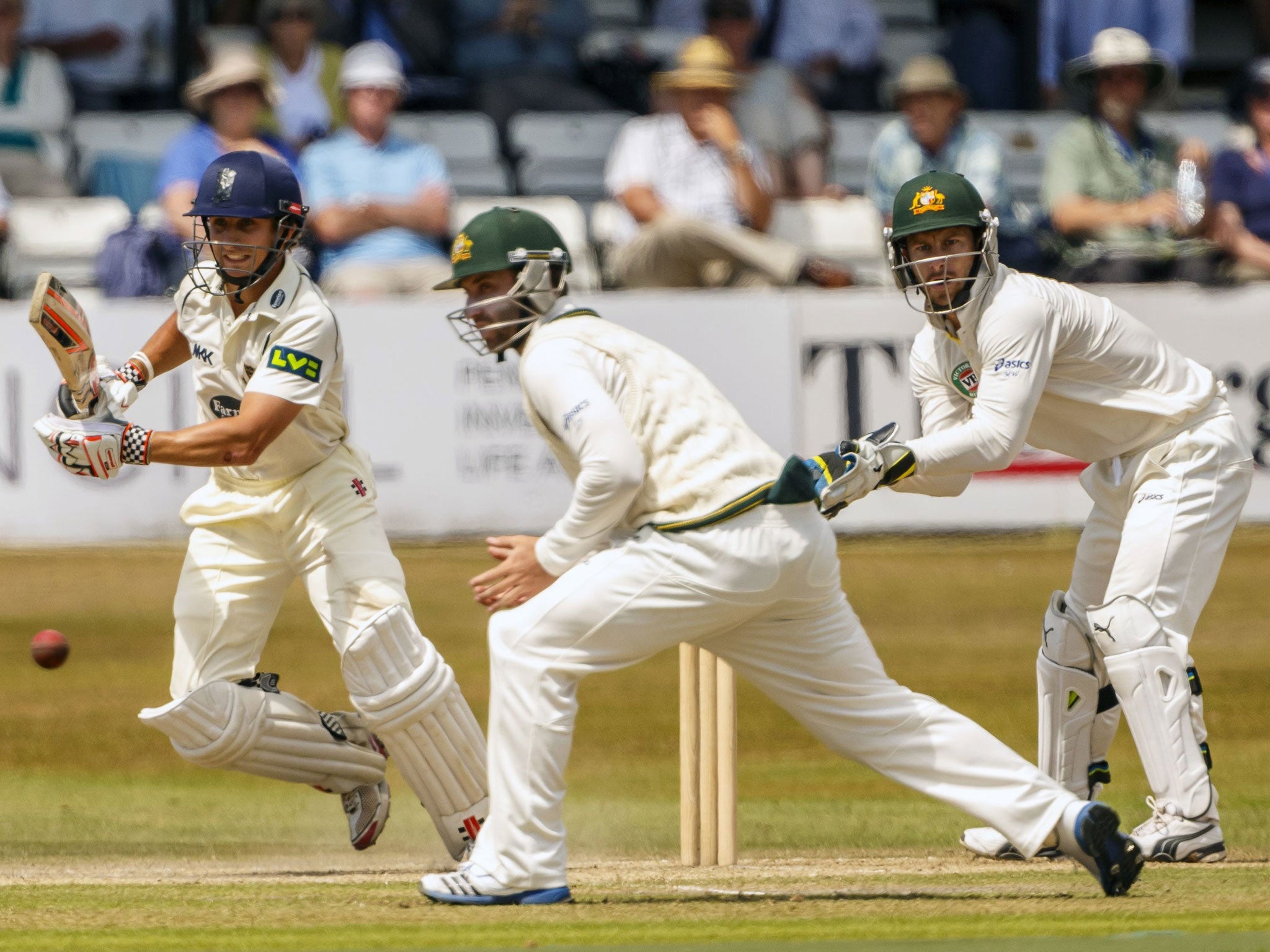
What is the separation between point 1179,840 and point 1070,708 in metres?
0.47

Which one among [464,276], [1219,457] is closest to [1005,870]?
[1219,457]

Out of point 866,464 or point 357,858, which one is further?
point 357,858

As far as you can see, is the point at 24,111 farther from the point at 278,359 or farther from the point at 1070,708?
the point at 1070,708

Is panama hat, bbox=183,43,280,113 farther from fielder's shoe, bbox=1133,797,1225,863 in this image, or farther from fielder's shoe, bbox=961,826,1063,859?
fielder's shoe, bbox=1133,797,1225,863

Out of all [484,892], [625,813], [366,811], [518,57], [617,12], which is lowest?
[625,813]

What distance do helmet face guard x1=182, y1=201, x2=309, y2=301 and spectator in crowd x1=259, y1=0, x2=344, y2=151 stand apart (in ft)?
15.4

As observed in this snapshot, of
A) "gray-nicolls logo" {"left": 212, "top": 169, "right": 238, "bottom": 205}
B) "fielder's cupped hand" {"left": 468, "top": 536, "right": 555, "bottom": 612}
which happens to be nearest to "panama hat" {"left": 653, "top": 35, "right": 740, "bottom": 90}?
"gray-nicolls logo" {"left": 212, "top": 169, "right": 238, "bottom": 205}

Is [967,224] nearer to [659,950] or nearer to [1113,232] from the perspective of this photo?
[659,950]

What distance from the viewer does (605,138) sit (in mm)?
10078

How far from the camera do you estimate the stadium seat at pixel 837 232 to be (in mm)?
9406

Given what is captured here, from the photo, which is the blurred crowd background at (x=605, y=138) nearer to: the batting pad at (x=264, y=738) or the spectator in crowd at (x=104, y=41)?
the spectator in crowd at (x=104, y=41)

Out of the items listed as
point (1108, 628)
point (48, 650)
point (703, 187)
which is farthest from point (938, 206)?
point (703, 187)

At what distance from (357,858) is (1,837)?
1.07 meters

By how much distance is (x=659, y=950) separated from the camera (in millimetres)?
3492
